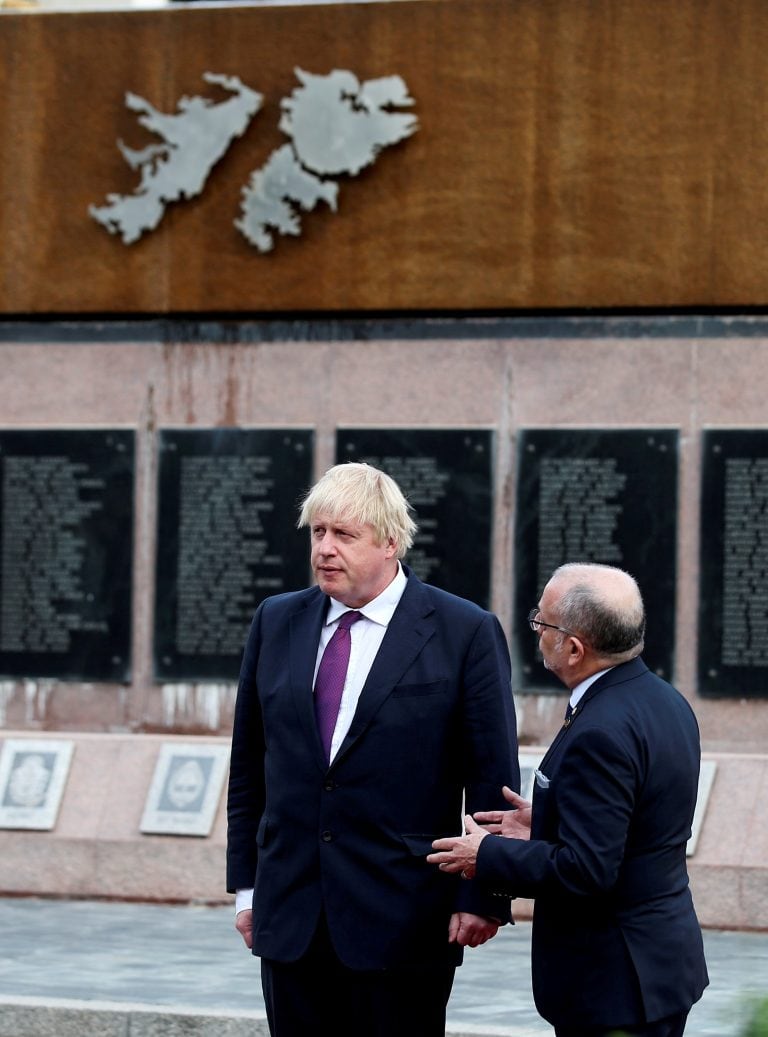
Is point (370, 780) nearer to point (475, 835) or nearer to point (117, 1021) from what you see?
point (475, 835)

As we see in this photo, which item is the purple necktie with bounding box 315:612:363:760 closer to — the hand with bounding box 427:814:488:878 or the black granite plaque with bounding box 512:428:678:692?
the hand with bounding box 427:814:488:878

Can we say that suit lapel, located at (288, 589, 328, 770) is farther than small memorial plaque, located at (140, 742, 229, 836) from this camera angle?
No

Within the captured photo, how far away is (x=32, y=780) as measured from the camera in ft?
28.7

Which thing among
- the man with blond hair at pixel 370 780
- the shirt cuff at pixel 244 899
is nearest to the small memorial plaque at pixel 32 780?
the shirt cuff at pixel 244 899

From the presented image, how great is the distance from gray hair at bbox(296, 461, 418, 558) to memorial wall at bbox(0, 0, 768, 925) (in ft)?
14.7

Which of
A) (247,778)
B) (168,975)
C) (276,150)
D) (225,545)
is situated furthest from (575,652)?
(276,150)

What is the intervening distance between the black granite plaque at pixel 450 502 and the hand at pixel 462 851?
4978 mm

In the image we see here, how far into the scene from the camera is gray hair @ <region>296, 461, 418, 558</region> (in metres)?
3.83

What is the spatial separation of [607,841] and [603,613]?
1.43ft

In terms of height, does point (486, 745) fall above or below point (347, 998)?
above

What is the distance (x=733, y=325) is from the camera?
8531 millimetres

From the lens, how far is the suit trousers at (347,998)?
3758mm

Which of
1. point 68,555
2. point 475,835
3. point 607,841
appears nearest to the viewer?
point 607,841

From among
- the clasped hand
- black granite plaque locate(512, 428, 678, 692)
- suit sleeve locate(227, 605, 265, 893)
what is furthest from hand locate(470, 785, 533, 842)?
black granite plaque locate(512, 428, 678, 692)
